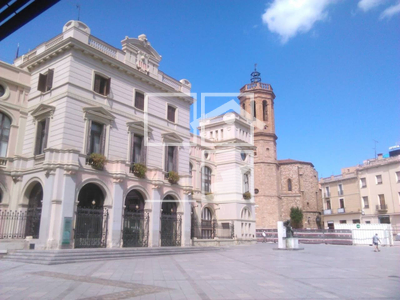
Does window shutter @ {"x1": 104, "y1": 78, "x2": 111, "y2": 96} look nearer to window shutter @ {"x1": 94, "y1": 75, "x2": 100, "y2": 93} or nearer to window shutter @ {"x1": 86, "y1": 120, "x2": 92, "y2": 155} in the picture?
window shutter @ {"x1": 94, "y1": 75, "x2": 100, "y2": 93}

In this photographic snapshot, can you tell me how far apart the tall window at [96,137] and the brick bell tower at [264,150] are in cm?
3565

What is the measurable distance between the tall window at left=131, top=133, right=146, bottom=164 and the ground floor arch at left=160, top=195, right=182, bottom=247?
3490 millimetres

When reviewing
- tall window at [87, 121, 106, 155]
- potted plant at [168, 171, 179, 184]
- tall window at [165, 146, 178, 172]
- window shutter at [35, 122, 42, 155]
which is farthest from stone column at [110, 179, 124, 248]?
tall window at [165, 146, 178, 172]

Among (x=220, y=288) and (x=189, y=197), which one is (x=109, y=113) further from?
(x=220, y=288)

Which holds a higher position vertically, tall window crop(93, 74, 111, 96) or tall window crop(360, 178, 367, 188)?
tall window crop(93, 74, 111, 96)

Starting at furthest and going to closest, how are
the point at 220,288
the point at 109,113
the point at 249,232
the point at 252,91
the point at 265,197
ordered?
the point at 252,91 → the point at 265,197 → the point at 249,232 → the point at 109,113 → the point at 220,288

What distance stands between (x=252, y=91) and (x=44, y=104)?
4556 centimetres

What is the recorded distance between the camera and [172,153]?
27.0 meters

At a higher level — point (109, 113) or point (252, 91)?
point (252, 91)

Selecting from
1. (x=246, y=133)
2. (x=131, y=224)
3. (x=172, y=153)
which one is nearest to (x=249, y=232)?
(x=246, y=133)

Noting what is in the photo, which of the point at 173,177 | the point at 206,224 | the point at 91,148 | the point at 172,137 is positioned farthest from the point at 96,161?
the point at 206,224

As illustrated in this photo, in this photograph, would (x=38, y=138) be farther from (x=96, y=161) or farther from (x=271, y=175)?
(x=271, y=175)

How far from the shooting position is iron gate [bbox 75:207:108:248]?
1925 centimetres

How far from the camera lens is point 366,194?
51.1m
